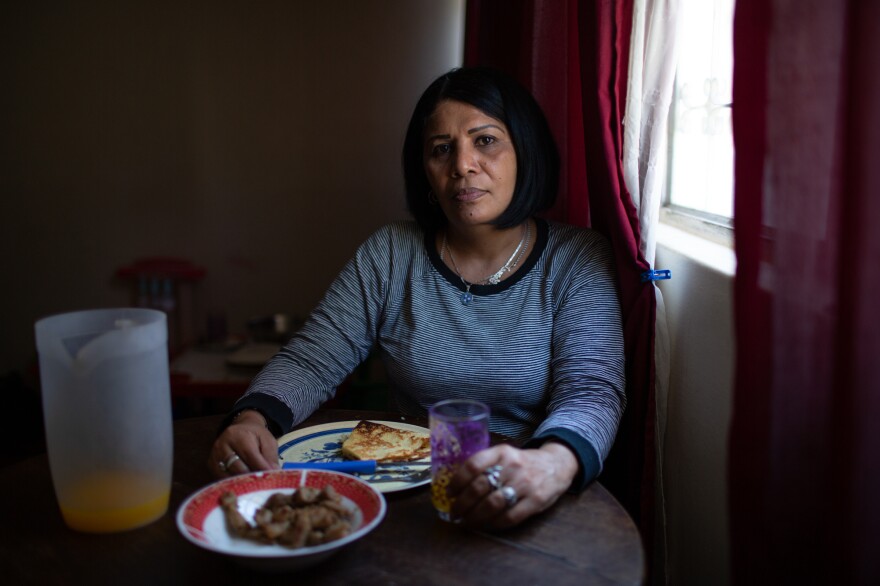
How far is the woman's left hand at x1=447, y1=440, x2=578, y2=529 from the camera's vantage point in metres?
0.98

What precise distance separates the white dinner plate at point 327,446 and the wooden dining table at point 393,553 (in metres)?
0.05

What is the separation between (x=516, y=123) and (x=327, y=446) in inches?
29.6

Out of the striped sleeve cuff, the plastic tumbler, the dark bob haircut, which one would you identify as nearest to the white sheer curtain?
the dark bob haircut

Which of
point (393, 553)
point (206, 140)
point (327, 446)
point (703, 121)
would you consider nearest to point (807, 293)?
point (393, 553)

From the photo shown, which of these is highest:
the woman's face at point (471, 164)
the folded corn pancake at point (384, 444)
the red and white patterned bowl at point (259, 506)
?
the woman's face at point (471, 164)

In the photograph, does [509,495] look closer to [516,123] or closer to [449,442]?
[449,442]

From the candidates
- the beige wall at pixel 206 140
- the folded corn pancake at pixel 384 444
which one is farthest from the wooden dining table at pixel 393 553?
the beige wall at pixel 206 140

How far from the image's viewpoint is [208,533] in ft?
3.05

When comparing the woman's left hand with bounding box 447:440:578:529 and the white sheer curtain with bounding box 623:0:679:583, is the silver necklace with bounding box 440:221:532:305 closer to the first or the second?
the white sheer curtain with bounding box 623:0:679:583

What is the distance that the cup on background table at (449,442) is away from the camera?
1.01 m

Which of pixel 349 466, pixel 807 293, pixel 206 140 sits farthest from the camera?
pixel 206 140

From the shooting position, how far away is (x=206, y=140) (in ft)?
11.1

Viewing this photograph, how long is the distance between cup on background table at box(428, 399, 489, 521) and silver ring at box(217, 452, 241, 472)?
315mm

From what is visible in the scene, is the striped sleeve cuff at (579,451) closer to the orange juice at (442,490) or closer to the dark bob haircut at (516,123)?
the orange juice at (442,490)
